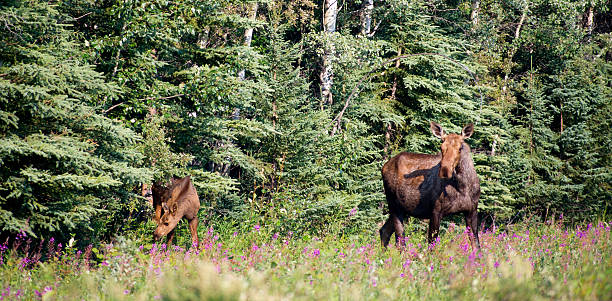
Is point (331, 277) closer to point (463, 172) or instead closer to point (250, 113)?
point (463, 172)

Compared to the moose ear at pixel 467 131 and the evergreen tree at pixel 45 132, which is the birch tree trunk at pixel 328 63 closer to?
the moose ear at pixel 467 131

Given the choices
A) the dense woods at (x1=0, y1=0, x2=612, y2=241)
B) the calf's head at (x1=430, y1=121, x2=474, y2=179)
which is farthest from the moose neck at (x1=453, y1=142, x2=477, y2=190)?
the dense woods at (x1=0, y1=0, x2=612, y2=241)

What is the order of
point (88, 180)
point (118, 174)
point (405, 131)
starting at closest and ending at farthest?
point (88, 180)
point (118, 174)
point (405, 131)

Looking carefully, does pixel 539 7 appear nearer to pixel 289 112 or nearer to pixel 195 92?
pixel 289 112

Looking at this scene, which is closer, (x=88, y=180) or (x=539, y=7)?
(x=88, y=180)

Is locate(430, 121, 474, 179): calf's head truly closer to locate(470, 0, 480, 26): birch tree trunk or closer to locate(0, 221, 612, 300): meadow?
locate(0, 221, 612, 300): meadow

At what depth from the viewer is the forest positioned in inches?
258

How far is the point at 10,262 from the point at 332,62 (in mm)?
11297

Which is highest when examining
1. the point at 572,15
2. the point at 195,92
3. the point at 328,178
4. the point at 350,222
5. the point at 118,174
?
the point at 572,15

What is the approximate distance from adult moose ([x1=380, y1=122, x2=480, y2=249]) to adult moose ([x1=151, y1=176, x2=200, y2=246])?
12.9 feet

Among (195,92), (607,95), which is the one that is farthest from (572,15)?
(195,92)

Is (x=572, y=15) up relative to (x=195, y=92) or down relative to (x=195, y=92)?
up

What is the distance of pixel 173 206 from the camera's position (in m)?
10.8

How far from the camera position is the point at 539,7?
82.4 feet
